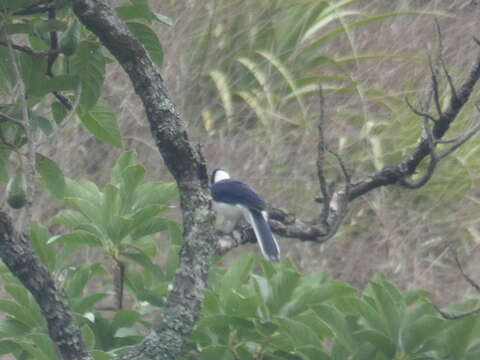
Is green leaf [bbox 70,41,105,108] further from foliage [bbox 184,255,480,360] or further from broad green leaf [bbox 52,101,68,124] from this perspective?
foliage [bbox 184,255,480,360]

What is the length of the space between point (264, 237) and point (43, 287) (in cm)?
124

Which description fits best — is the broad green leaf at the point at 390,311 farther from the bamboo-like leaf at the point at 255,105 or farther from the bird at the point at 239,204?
the bamboo-like leaf at the point at 255,105

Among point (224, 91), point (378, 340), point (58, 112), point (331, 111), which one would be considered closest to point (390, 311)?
point (378, 340)

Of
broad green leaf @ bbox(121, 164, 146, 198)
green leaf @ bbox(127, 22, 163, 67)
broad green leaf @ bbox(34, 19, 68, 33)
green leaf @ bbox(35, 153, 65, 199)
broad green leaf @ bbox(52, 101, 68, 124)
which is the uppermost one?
broad green leaf @ bbox(34, 19, 68, 33)

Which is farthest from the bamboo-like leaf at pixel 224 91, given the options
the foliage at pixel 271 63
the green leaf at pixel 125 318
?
the green leaf at pixel 125 318

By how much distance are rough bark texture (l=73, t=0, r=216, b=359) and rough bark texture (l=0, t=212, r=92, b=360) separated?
4.0 inches

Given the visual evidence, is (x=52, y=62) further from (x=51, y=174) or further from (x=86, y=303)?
(x=86, y=303)

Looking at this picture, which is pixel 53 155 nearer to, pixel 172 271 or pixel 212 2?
pixel 212 2

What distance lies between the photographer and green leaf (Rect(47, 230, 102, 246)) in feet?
7.27

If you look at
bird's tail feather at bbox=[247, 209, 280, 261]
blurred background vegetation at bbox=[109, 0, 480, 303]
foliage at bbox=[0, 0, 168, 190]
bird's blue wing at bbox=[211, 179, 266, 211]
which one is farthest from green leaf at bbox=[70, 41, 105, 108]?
blurred background vegetation at bbox=[109, 0, 480, 303]

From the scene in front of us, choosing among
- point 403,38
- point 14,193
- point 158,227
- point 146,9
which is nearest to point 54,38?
point 146,9

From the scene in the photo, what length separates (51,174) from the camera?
6.17 feet

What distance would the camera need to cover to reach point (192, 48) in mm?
5234

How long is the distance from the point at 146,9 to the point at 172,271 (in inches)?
30.3
